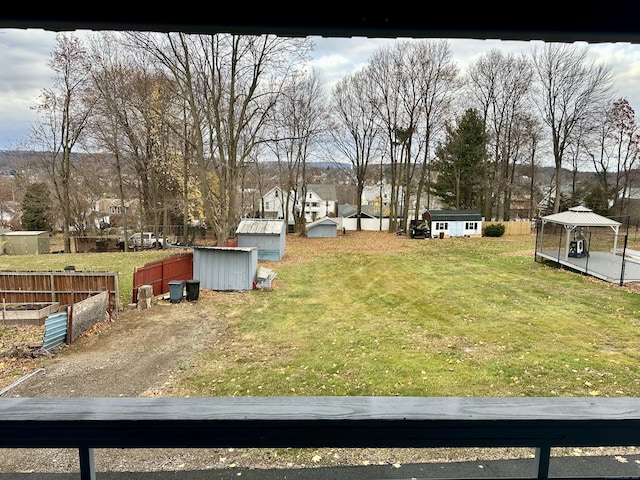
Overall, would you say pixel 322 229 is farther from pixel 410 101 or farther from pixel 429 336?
pixel 429 336

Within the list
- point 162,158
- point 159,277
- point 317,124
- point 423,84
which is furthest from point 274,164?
point 159,277

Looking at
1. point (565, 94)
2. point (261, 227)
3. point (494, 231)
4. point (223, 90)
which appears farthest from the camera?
point (494, 231)

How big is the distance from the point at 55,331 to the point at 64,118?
14998 mm

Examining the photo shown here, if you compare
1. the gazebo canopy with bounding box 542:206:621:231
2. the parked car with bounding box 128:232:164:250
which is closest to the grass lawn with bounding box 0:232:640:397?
the gazebo canopy with bounding box 542:206:621:231

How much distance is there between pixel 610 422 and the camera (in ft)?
2.81

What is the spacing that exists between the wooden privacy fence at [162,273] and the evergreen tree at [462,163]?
2101 centimetres

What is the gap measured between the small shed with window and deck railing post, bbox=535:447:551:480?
928 inches

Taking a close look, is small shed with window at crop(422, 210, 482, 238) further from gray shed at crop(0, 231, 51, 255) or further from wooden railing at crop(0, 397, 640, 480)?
wooden railing at crop(0, 397, 640, 480)

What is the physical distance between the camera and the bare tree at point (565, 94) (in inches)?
528

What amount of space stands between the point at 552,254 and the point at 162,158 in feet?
60.8

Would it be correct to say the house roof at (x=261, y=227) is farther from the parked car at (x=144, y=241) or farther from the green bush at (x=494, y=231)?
the green bush at (x=494, y=231)

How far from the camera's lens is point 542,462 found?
35.7 inches

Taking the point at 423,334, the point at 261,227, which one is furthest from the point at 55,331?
the point at 261,227

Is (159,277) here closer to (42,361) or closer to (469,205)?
(42,361)
